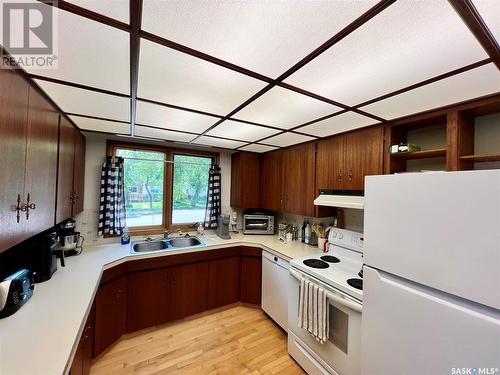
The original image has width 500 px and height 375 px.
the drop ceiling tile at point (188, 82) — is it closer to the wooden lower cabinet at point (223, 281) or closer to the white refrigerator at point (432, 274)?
the white refrigerator at point (432, 274)

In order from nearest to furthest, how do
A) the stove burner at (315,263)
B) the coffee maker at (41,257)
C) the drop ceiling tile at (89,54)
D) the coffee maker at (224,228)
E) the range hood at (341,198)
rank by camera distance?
1. the drop ceiling tile at (89,54)
2. the coffee maker at (41,257)
3. the range hood at (341,198)
4. the stove burner at (315,263)
5. the coffee maker at (224,228)

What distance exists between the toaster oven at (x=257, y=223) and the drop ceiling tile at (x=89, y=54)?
7.91 ft

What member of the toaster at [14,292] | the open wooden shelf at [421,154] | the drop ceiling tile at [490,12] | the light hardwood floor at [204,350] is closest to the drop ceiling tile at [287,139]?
the open wooden shelf at [421,154]

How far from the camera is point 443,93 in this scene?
1.25 metres

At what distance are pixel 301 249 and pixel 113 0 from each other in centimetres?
253

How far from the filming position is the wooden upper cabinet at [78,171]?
2.04m

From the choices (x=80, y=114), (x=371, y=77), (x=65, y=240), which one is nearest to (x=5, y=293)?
(x=65, y=240)

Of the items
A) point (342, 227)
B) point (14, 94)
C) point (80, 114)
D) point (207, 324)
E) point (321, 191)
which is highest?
point (80, 114)

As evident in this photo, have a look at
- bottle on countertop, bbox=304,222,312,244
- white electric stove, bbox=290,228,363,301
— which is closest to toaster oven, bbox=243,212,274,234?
bottle on countertop, bbox=304,222,312,244

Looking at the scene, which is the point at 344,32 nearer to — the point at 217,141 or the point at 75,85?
the point at 75,85

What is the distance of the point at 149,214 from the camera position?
115 inches

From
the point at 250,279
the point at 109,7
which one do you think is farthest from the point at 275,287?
the point at 109,7

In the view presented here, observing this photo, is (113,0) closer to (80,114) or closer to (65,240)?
(80,114)
